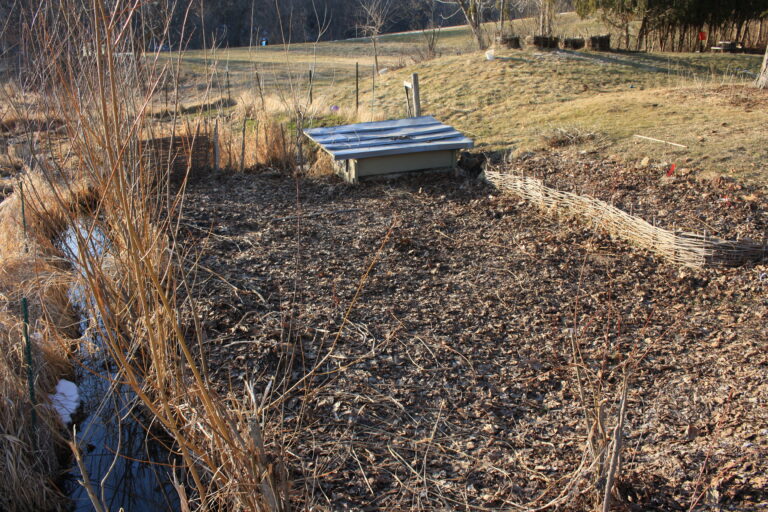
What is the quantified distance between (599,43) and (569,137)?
5480 millimetres

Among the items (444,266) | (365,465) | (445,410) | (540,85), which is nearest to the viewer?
(365,465)

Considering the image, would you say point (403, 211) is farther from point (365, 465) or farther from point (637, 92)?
point (637, 92)

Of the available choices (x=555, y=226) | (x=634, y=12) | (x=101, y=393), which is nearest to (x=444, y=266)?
(x=555, y=226)

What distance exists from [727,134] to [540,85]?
3483mm

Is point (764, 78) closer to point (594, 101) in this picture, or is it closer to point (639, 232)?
point (594, 101)

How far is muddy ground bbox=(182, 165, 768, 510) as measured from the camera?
2561 millimetres

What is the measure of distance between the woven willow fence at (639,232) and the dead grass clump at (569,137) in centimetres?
93

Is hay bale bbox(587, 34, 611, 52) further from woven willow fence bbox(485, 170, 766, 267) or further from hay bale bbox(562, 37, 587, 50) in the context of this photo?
woven willow fence bbox(485, 170, 766, 267)

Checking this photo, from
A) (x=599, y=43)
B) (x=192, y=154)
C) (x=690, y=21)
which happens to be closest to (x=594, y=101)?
(x=599, y=43)

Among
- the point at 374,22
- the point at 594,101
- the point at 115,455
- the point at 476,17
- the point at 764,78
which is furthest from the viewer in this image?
the point at 476,17

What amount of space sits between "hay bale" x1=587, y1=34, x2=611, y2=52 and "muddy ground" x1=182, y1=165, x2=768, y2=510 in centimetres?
687

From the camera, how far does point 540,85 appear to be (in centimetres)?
911

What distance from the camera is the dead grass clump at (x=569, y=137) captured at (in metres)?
6.52

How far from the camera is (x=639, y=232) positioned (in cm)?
462
